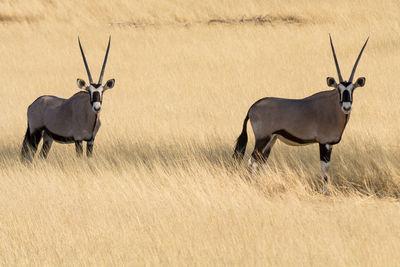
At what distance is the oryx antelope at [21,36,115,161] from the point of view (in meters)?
9.55

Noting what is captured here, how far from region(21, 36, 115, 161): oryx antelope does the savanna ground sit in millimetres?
323

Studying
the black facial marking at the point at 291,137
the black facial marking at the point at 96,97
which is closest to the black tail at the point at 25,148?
the black facial marking at the point at 96,97

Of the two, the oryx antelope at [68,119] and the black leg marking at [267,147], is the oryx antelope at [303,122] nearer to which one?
the black leg marking at [267,147]

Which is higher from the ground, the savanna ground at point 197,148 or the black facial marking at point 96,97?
the black facial marking at point 96,97

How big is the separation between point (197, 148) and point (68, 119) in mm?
2130

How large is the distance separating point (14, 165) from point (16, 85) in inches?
371

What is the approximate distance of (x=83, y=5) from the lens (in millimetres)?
27531

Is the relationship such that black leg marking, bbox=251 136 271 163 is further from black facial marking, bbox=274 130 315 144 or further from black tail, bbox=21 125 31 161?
black tail, bbox=21 125 31 161

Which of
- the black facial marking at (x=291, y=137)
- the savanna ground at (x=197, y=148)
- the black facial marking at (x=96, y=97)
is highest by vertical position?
the black facial marking at (x=96, y=97)

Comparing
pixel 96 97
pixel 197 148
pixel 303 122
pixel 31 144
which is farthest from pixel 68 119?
pixel 303 122

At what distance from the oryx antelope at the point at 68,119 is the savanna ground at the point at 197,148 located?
323 mm

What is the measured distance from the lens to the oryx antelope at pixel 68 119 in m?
9.55

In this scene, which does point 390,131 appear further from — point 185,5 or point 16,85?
point 185,5

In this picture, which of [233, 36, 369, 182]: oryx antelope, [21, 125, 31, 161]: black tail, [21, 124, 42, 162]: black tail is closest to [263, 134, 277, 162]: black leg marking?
[233, 36, 369, 182]: oryx antelope
